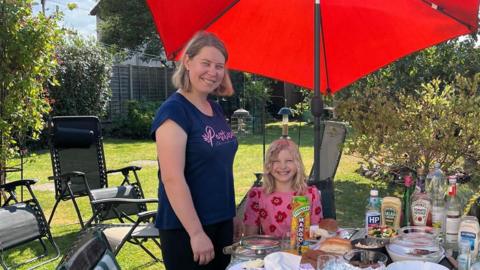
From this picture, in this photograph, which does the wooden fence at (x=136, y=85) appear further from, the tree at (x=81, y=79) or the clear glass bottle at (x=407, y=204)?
the clear glass bottle at (x=407, y=204)

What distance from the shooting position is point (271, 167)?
8.27 feet

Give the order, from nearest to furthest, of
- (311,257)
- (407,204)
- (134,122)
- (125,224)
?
(311,257) < (407,204) < (125,224) < (134,122)

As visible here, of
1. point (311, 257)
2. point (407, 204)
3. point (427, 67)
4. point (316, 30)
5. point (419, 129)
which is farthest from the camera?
point (427, 67)

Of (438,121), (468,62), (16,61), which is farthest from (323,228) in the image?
(468,62)

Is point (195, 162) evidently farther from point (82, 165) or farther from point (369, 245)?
point (82, 165)

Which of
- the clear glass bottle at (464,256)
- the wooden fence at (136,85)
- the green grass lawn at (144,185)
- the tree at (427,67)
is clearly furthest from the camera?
the wooden fence at (136,85)

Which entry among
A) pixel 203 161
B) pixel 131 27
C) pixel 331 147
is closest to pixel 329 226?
pixel 203 161

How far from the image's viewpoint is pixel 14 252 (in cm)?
433

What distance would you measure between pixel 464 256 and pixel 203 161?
1.08m

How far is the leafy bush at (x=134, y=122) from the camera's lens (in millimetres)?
12797

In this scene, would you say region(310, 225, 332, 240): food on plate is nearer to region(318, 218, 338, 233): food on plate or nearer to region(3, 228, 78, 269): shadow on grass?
region(318, 218, 338, 233): food on plate

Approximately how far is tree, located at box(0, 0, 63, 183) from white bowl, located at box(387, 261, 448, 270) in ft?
13.0

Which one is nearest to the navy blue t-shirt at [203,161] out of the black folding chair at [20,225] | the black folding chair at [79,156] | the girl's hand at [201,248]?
the girl's hand at [201,248]

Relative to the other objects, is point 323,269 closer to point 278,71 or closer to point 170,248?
point 170,248
